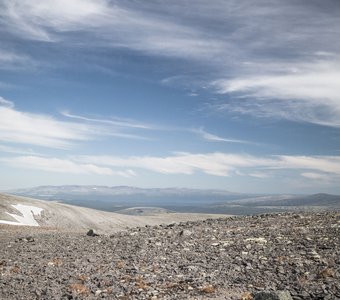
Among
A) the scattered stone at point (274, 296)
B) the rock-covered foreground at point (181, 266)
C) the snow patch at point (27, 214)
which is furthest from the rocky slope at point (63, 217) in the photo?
the scattered stone at point (274, 296)

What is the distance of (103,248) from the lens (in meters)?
19.0

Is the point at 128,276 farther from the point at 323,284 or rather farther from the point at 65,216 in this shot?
the point at 65,216

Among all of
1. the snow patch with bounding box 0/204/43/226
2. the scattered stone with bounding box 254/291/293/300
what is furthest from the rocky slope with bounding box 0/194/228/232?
the scattered stone with bounding box 254/291/293/300

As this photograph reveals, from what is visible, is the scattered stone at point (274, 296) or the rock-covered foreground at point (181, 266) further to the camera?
the rock-covered foreground at point (181, 266)

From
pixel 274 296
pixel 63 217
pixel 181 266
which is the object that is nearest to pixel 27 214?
pixel 63 217

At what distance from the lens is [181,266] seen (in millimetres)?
14328

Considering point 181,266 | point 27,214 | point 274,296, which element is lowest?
point 27,214

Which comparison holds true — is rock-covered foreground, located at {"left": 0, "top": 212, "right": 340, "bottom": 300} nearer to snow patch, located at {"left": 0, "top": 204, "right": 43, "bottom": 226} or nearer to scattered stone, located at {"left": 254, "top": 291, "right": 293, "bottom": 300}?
scattered stone, located at {"left": 254, "top": 291, "right": 293, "bottom": 300}

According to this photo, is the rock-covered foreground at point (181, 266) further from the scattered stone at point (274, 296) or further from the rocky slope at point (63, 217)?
the rocky slope at point (63, 217)

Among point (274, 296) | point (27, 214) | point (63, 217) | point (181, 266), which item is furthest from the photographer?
point (63, 217)

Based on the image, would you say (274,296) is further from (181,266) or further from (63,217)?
(63,217)

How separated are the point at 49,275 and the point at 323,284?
943 centimetres

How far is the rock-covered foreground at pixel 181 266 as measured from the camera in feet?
37.7

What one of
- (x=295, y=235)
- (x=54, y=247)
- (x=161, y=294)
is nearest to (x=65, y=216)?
(x=54, y=247)
